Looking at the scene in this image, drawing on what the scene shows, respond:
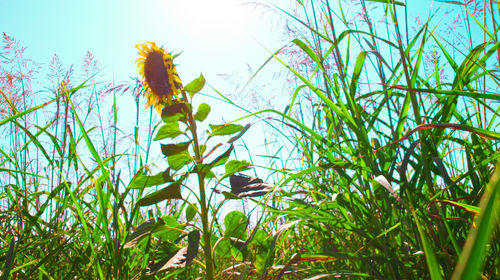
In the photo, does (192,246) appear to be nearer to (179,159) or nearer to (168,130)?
(179,159)

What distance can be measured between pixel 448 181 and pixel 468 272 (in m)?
0.55

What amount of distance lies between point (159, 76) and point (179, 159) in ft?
1.16

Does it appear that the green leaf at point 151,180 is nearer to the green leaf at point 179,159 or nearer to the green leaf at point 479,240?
the green leaf at point 179,159

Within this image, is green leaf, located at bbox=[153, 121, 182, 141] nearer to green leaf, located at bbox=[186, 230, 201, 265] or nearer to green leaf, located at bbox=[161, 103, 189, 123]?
green leaf, located at bbox=[161, 103, 189, 123]

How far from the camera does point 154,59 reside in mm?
1218

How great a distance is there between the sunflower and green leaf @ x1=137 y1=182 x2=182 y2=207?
0.36 m

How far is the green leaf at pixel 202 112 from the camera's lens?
3.63 ft

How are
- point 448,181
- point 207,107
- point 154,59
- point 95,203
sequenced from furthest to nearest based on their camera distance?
point 95,203 → point 154,59 → point 207,107 → point 448,181

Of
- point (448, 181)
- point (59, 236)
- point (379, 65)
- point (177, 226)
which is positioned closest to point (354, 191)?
point (448, 181)

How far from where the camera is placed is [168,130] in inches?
41.3

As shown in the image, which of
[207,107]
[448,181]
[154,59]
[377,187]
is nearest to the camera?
[448,181]

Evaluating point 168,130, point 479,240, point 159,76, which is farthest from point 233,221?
point 479,240

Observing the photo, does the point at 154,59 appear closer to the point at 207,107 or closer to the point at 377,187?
the point at 207,107

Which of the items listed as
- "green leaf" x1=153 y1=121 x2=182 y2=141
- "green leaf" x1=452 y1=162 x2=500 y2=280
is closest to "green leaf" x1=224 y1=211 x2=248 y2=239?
"green leaf" x1=153 y1=121 x2=182 y2=141
